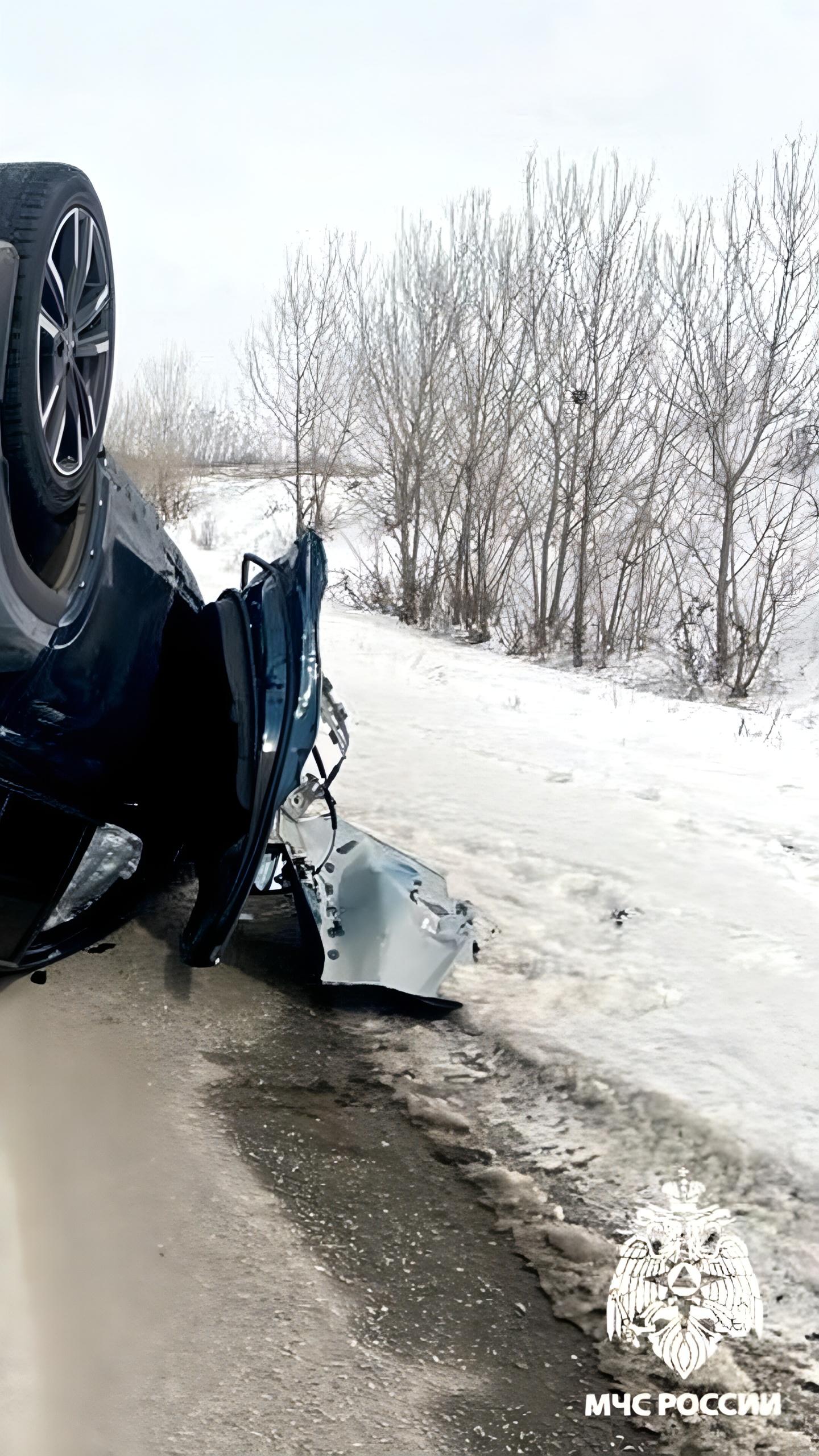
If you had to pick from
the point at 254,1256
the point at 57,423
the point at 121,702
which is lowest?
the point at 254,1256

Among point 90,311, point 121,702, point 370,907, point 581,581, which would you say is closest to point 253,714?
point 121,702

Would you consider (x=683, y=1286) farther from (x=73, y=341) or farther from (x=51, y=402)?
(x=73, y=341)

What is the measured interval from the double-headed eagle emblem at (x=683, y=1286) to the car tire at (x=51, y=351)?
6.73 feet

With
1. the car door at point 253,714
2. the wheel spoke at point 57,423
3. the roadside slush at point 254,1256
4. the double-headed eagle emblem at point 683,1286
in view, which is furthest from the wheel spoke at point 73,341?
the double-headed eagle emblem at point 683,1286

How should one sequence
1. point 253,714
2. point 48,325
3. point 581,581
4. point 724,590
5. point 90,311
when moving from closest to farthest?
point 48,325 < point 90,311 < point 253,714 < point 724,590 < point 581,581

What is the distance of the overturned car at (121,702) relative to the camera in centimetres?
253

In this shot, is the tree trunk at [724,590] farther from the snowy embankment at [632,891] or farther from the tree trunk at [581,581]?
the snowy embankment at [632,891]

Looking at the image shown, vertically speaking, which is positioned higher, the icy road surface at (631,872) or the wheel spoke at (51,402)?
the wheel spoke at (51,402)

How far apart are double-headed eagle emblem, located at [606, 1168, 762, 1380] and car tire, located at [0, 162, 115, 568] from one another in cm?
205

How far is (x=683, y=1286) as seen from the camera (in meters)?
2.24

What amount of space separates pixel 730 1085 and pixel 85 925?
1.99 m

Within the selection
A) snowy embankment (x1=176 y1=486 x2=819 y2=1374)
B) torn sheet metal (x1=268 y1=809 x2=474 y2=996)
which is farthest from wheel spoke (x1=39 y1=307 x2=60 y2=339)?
snowy embankment (x1=176 y1=486 x2=819 y2=1374)

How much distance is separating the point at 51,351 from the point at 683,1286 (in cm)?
251

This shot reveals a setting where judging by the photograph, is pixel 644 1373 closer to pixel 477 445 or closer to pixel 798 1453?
pixel 798 1453
